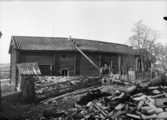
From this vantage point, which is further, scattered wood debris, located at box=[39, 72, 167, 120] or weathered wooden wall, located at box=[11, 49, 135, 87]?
weathered wooden wall, located at box=[11, 49, 135, 87]

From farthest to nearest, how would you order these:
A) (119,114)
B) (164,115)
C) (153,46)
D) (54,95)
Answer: (153,46) → (54,95) → (119,114) → (164,115)

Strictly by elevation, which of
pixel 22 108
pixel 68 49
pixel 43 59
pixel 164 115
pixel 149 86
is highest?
pixel 68 49

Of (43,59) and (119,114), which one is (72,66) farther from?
(119,114)

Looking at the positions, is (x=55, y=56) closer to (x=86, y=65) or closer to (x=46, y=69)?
(x=46, y=69)

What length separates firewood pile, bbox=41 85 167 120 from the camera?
594 cm

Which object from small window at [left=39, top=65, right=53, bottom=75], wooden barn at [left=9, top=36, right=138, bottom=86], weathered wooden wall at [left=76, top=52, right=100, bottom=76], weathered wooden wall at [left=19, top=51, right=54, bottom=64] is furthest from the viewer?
weathered wooden wall at [left=76, top=52, right=100, bottom=76]

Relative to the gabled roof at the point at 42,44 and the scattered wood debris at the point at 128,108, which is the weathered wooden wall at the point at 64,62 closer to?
the gabled roof at the point at 42,44

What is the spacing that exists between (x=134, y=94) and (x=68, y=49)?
43.2 feet

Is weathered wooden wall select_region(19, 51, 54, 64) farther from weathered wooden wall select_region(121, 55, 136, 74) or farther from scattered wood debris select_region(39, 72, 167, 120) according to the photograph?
weathered wooden wall select_region(121, 55, 136, 74)

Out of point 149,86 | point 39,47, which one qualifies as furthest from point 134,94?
point 39,47

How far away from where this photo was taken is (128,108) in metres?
6.51

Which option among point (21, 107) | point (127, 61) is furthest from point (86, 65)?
point (21, 107)

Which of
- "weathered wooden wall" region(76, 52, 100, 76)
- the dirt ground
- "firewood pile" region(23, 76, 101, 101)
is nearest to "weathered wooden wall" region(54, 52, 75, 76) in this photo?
"weathered wooden wall" region(76, 52, 100, 76)

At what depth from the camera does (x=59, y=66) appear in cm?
1938
